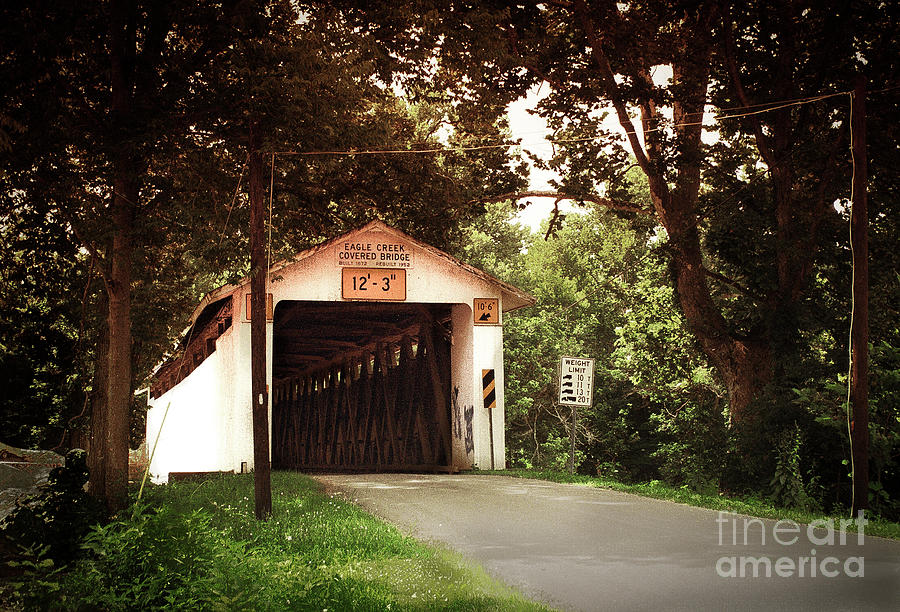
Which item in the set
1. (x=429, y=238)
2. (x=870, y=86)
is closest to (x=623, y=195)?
(x=429, y=238)

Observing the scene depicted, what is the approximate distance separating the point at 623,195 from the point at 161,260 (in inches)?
451

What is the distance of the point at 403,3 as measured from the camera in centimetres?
1686

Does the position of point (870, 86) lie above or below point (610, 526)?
above

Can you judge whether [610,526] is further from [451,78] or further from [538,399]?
[538,399]

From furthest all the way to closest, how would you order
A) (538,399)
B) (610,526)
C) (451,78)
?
1. (538,399)
2. (451,78)
3. (610,526)

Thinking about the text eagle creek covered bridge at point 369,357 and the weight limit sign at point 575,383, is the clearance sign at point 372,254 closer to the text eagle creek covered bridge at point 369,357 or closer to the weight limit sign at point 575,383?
the text eagle creek covered bridge at point 369,357

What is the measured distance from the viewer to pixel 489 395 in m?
20.5

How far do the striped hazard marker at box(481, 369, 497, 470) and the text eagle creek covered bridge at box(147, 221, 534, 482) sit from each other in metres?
0.02

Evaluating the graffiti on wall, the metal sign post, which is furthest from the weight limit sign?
the graffiti on wall

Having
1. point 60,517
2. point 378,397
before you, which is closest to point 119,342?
point 60,517

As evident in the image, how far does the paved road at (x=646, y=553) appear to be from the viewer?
6.82m

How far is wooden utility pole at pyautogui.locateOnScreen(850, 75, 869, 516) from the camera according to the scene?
13.4 metres

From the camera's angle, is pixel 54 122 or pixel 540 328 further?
pixel 540 328

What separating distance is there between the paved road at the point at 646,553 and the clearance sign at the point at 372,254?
6959 mm
